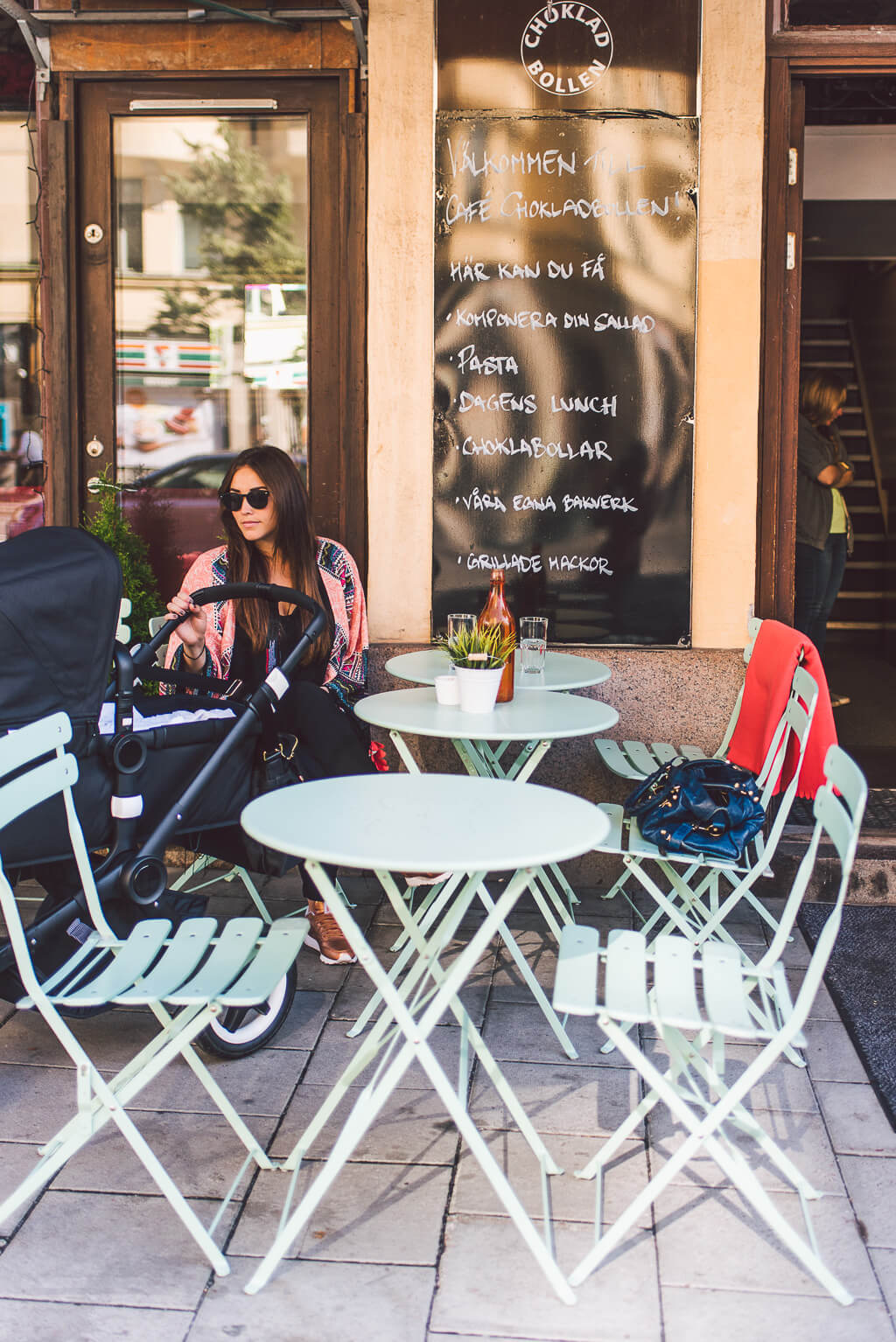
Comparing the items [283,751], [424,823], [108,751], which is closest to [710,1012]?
[424,823]

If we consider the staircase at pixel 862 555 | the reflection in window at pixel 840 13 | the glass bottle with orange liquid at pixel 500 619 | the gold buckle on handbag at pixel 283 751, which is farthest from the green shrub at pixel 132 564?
the staircase at pixel 862 555

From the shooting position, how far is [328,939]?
3.88 metres

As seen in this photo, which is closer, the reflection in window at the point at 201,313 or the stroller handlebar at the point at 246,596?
the stroller handlebar at the point at 246,596

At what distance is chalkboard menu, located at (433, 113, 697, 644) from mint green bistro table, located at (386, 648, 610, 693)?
50 cm

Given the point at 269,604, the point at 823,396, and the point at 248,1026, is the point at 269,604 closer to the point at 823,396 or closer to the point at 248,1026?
the point at 248,1026

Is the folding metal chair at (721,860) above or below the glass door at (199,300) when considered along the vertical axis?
below

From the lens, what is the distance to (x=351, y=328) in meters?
4.86

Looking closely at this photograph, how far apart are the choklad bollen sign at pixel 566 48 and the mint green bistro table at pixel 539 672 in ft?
6.92

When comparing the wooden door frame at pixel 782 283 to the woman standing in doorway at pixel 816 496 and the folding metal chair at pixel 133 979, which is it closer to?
the woman standing in doorway at pixel 816 496

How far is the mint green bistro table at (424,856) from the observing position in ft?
7.38

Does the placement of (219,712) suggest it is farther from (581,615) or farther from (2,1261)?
(581,615)

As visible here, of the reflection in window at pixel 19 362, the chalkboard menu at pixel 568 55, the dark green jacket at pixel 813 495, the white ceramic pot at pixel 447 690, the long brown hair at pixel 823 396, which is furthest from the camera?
the dark green jacket at pixel 813 495

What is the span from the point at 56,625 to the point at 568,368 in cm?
247

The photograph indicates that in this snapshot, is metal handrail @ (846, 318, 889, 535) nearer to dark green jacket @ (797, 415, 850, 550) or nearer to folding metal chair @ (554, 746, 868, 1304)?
dark green jacket @ (797, 415, 850, 550)
